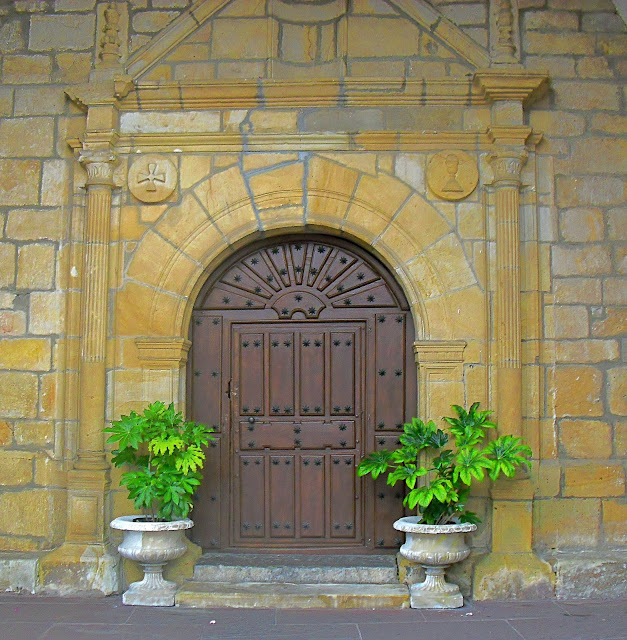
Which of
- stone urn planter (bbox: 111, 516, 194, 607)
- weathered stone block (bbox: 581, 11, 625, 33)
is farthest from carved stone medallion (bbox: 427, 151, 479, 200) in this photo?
stone urn planter (bbox: 111, 516, 194, 607)

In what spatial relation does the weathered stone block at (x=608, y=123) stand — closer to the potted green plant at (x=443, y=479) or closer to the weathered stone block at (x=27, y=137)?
the potted green plant at (x=443, y=479)

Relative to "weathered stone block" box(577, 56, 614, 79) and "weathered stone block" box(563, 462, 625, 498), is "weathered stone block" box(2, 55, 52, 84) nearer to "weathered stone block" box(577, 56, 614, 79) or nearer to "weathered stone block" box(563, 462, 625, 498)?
"weathered stone block" box(577, 56, 614, 79)

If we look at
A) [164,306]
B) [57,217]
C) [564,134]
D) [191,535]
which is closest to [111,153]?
[57,217]

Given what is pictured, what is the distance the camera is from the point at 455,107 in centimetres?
592

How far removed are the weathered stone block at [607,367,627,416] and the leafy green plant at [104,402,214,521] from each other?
8.86ft

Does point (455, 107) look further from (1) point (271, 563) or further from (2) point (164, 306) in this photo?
(1) point (271, 563)

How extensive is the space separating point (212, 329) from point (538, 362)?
2.26 metres

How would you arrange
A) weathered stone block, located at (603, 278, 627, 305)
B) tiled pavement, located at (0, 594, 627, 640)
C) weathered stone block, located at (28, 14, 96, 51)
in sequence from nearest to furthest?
tiled pavement, located at (0, 594, 627, 640), weathered stone block, located at (603, 278, 627, 305), weathered stone block, located at (28, 14, 96, 51)

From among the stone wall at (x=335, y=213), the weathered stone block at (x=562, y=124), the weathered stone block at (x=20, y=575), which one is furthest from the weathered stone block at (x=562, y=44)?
the weathered stone block at (x=20, y=575)

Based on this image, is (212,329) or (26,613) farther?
(212,329)

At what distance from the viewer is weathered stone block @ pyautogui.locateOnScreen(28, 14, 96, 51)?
6.06 meters

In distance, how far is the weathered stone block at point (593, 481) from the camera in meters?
5.63

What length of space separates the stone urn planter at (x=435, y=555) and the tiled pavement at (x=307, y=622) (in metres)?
0.09

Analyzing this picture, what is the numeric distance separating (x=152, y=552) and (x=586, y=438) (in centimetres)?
291
